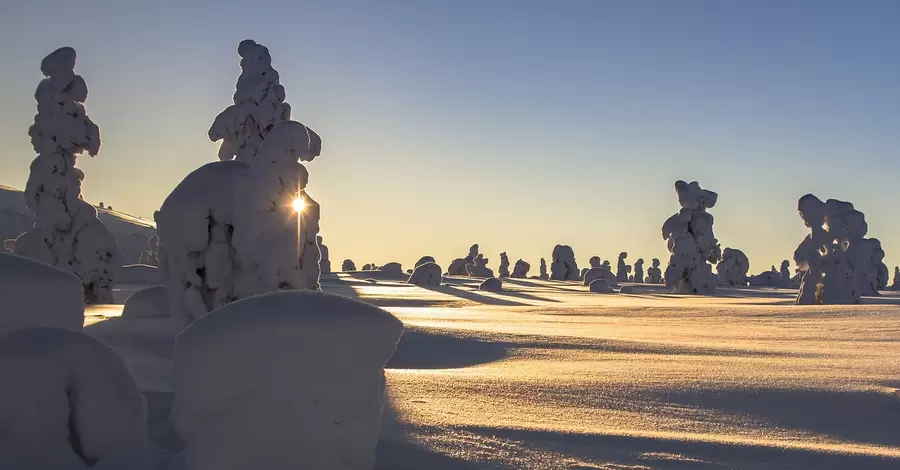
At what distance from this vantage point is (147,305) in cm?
1080

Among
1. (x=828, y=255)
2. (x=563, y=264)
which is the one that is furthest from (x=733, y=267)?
(x=828, y=255)

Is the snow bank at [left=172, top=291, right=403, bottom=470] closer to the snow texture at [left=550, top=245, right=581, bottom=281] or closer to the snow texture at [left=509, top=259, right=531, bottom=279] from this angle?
the snow texture at [left=550, top=245, right=581, bottom=281]

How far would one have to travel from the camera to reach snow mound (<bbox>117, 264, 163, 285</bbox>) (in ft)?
87.0

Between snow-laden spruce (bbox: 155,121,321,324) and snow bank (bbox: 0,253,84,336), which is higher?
snow-laden spruce (bbox: 155,121,321,324)

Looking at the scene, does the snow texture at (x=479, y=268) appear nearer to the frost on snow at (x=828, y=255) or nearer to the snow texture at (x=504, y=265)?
the snow texture at (x=504, y=265)

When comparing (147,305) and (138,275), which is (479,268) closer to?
(138,275)

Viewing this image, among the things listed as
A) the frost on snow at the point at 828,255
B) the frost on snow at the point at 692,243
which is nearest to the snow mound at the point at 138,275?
the frost on snow at the point at 692,243

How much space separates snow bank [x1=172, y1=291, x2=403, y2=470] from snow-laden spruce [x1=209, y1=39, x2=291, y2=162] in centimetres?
1239

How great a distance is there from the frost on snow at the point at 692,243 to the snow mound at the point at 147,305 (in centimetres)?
1955

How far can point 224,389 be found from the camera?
306 cm

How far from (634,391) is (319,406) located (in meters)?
2.92

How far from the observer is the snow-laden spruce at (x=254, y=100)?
49.5ft

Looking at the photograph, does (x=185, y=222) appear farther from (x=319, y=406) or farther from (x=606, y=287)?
(x=606, y=287)

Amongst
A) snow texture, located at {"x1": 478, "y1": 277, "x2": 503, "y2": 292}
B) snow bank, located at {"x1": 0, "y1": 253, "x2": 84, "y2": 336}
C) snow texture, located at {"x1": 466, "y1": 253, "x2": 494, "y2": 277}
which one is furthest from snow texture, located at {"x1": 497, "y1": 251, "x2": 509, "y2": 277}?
snow bank, located at {"x1": 0, "y1": 253, "x2": 84, "y2": 336}
